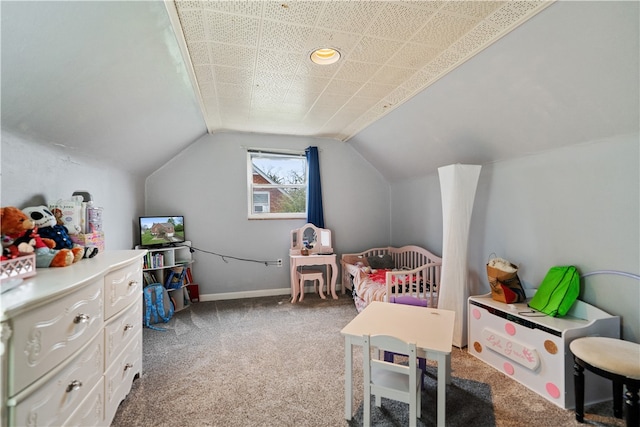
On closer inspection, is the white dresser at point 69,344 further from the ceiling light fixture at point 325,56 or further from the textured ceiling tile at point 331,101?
the textured ceiling tile at point 331,101

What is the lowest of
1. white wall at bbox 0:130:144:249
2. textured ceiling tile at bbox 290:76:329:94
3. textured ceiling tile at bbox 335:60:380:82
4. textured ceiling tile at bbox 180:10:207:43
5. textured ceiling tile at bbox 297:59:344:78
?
white wall at bbox 0:130:144:249

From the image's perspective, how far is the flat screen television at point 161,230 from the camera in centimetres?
345

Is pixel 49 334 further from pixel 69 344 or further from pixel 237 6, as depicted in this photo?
pixel 237 6

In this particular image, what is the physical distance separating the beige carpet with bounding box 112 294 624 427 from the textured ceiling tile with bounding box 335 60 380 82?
7.73ft

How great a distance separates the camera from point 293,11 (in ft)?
5.32

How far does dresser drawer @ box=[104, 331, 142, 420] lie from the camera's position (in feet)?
5.22

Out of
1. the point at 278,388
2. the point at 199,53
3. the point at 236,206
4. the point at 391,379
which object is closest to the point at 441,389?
the point at 391,379

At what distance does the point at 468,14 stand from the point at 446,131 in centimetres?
132

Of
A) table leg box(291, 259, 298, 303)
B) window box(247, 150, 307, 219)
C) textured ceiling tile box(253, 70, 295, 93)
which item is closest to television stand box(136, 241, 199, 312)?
window box(247, 150, 307, 219)

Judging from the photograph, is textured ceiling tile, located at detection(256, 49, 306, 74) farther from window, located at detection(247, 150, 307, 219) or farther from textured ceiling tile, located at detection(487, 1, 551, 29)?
window, located at detection(247, 150, 307, 219)

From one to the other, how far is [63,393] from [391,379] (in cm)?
157

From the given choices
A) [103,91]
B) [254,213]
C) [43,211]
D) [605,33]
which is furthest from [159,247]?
[605,33]

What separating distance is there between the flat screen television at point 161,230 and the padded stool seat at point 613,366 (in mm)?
3937

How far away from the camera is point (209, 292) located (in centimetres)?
404
